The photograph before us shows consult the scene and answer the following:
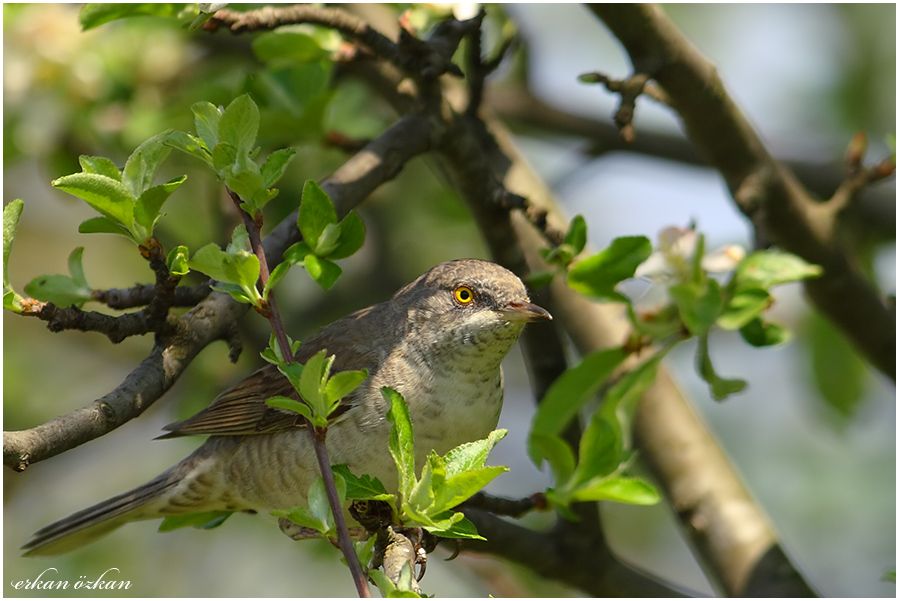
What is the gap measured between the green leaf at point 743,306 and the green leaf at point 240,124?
4.94ft

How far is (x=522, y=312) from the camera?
143 inches

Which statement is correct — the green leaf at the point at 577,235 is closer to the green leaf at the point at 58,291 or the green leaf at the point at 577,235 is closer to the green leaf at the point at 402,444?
the green leaf at the point at 402,444

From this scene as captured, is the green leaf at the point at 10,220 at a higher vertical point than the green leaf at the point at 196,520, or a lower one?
higher

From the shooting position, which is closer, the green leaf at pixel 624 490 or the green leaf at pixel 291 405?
the green leaf at pixel 291 405

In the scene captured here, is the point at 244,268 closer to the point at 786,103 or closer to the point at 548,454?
the point at 548,454

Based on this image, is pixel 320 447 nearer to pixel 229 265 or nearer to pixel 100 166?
pixel 229 265

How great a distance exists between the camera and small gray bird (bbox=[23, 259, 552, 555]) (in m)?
3.62

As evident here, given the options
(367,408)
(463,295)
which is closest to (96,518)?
(367,408)

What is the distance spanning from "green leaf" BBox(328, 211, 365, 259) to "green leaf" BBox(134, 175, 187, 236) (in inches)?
16.0

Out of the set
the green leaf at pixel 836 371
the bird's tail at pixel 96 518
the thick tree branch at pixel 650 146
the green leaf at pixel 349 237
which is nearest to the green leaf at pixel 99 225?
the green leaf at pixel 349 237

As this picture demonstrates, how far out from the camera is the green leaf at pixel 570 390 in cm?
331

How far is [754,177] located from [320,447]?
106 inches

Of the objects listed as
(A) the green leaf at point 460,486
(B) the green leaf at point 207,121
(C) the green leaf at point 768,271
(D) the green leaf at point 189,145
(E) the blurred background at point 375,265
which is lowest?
(E) the blurred background at point 375,265

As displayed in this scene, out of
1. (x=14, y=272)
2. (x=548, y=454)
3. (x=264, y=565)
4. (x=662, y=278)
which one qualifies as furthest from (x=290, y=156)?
(x=14, y=272)
